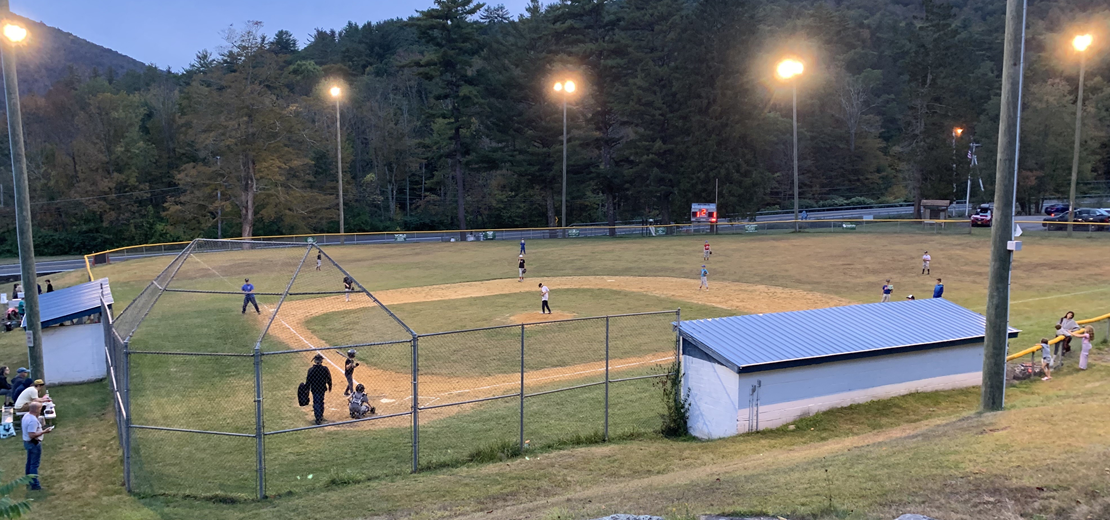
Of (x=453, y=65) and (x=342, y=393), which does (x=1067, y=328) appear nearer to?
(x=342, y=393)

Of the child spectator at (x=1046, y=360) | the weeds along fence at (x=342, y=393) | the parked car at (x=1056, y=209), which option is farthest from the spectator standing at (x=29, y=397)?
the parked car at (x=1056, y=209)

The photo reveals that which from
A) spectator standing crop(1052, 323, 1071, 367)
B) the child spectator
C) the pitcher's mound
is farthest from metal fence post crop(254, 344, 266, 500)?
spectator standing crop(1052, 323, 1071, 367)

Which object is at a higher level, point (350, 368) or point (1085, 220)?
point (1085, 220)

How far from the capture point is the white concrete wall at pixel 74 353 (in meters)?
19.0

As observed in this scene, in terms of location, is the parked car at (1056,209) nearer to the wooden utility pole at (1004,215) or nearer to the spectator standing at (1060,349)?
the spectator standing at (1060,349)

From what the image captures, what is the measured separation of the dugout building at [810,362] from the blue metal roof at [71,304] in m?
15.9

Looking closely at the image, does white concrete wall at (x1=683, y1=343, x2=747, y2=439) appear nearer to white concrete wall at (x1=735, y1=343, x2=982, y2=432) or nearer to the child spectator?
white concrete wall at (x1=735, y1=343, x2=982, y2=432)

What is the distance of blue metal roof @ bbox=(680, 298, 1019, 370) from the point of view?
541 inches

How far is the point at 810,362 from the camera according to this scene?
45.7 feet

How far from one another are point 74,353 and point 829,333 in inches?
745

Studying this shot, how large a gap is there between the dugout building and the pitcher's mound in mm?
11770

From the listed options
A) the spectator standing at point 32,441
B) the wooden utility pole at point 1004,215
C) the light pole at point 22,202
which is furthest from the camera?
the light pole at point 22,202

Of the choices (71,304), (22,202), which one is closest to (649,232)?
(71,304)

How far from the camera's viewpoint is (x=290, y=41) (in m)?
116
